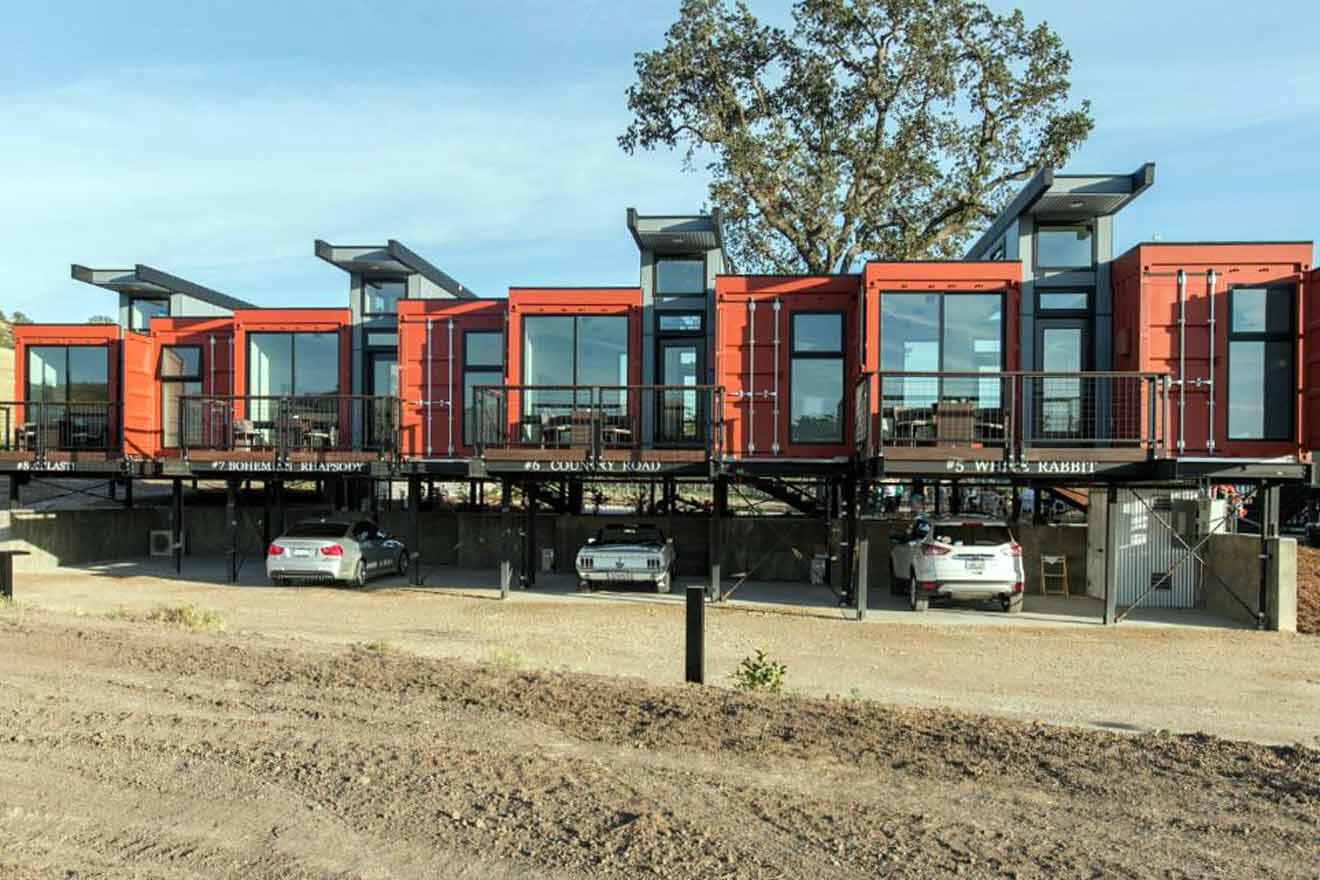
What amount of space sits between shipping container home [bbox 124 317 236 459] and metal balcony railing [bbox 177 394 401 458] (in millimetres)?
555

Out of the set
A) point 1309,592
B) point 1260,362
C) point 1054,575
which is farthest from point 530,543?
point 1309,592

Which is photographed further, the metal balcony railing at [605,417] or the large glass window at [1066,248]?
the metal balcony railing at [605,417]

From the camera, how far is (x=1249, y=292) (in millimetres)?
15992

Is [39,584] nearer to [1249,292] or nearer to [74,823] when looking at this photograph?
[74,823]

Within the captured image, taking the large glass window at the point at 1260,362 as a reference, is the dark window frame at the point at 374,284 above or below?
above

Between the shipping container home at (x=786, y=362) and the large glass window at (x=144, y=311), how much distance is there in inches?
554

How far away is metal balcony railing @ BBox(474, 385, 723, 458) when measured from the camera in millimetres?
17781

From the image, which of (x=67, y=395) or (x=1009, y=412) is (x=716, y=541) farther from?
(x=67, y=395)

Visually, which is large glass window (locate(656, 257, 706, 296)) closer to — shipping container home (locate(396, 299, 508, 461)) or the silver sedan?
shipping container home (locate(396, 299, 508, 461))

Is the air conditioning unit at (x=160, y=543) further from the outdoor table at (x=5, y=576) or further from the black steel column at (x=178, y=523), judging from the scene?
the outdoor table at (x=5, y=576)

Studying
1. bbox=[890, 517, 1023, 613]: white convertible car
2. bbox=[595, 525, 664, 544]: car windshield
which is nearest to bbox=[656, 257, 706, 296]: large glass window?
bbox=[595, 525, 664, 544]: car windshield

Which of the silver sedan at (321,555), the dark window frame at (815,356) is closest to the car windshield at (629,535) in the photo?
the dark window frame at (815,356)

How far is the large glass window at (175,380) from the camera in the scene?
22703 mm

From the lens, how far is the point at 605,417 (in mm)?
18172
